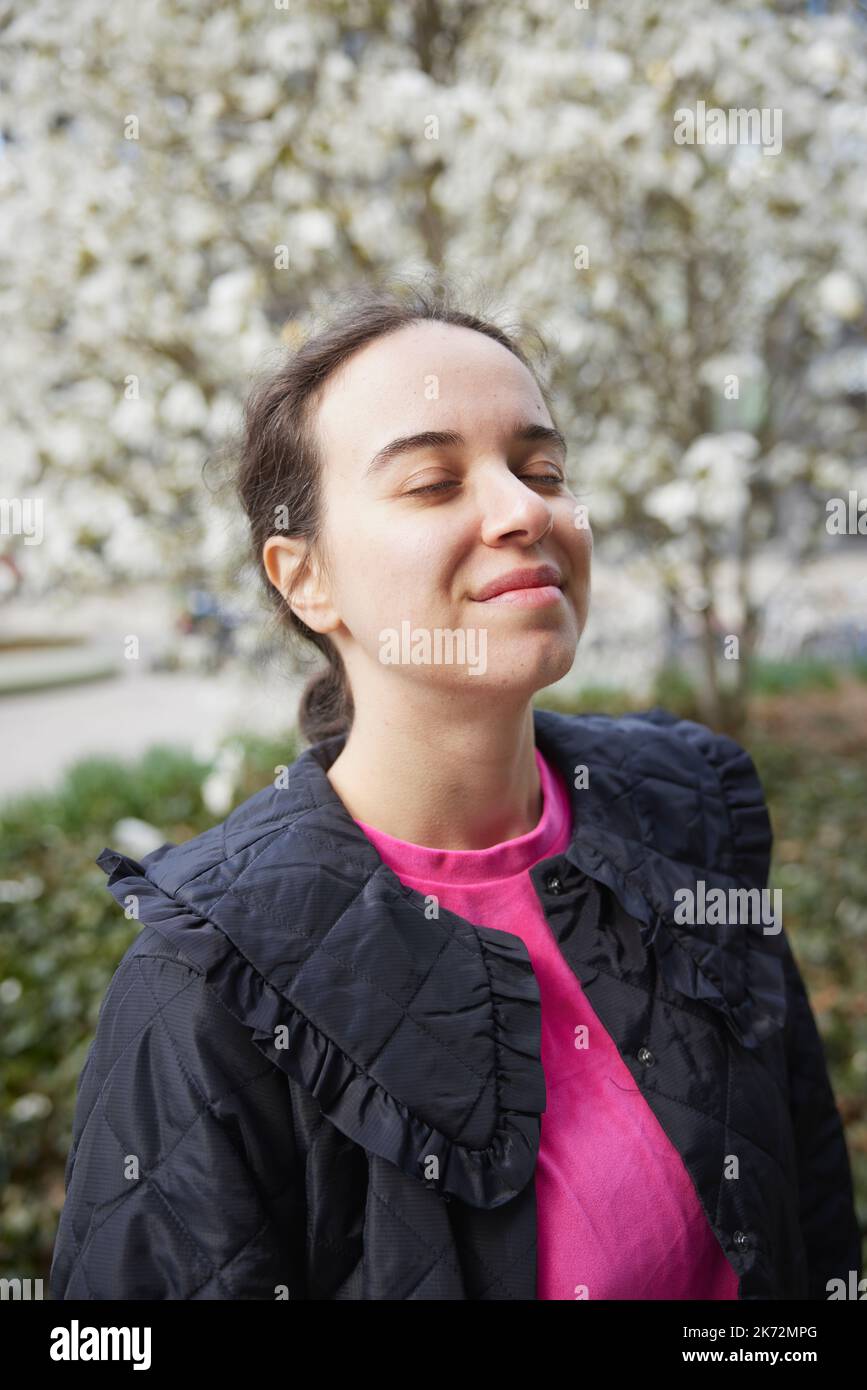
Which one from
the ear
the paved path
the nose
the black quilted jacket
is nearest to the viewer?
the black quilted jacket

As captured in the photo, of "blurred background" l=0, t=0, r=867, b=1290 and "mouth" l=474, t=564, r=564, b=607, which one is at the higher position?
"blurred background" l=0, t=0, r=867, b=1290

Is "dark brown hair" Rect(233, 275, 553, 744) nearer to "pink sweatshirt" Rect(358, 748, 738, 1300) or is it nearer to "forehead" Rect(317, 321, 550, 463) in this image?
"forehead" Rect(317, 321, 550, 463)

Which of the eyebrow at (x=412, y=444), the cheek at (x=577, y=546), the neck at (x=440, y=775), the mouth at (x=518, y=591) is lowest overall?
the neck at (x=440, y=775)

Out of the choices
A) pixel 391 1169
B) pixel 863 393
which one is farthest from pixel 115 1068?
pixel 863 393

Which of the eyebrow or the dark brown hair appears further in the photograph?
the dark brown hair

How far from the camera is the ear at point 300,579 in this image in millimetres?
1394

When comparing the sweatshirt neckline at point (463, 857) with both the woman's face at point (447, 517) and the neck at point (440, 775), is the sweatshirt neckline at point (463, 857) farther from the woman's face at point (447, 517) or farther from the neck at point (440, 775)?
the woman's face at point (447, 517)

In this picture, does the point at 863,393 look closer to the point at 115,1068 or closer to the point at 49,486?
the point at 49,486

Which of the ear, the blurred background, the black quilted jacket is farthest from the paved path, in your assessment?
the black quilted jacket

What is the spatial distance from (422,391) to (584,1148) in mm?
898

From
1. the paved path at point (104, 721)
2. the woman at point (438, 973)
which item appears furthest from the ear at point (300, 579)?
the paved path at point (104, 721)

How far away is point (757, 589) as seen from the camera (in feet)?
21.5

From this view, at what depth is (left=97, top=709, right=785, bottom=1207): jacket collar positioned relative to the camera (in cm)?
109

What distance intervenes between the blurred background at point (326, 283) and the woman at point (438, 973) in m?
1.60
